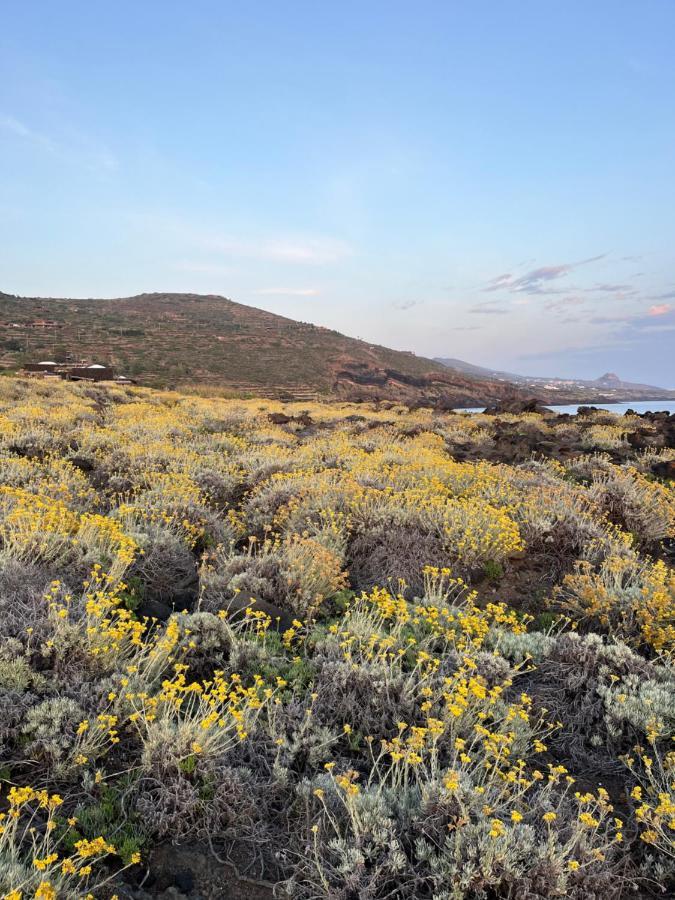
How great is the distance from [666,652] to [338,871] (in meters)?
3.22

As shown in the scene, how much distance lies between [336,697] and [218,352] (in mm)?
58484

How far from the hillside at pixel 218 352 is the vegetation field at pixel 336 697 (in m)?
33.6

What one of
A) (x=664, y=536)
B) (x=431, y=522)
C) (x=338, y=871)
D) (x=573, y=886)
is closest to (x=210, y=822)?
(x=338, y=871)

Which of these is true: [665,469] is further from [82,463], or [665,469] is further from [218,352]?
[218,352]

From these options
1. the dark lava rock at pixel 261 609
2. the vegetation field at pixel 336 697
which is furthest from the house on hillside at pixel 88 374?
the dark lava rock at pixel 261 609

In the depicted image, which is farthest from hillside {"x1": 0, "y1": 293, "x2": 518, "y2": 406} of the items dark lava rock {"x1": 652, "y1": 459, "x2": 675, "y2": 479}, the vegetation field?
the vegetation field

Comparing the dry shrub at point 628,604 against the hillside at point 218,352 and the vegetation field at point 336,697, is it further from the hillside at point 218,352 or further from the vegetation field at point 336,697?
the hillside at point 218,352

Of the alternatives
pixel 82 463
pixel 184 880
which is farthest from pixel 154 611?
pixel 82 463

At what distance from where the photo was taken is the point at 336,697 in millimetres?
3371

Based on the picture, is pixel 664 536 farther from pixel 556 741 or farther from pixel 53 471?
pixel 53 471

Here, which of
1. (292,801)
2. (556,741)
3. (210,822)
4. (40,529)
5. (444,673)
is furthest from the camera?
(40,529)

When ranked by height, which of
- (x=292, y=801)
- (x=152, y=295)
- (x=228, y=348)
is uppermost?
(x=152, y=295)

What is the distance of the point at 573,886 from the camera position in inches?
89.8

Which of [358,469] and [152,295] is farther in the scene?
[152,295]
